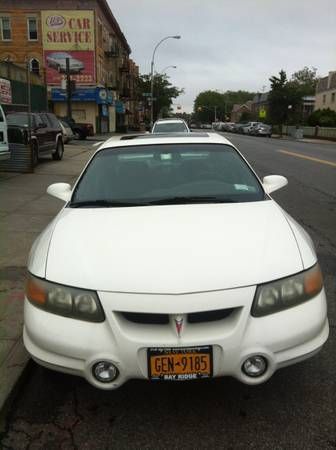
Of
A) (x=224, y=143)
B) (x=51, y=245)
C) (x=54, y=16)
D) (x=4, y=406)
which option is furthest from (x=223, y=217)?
(x=54, y=16)

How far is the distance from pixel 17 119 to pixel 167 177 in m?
12.2

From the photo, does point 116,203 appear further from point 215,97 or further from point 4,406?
point 215,97

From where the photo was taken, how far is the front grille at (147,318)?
2.46 metres

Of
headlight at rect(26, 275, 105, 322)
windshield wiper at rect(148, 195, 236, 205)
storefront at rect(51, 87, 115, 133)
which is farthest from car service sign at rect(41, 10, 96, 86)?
headlight at rect(26, 275, 105, 322)

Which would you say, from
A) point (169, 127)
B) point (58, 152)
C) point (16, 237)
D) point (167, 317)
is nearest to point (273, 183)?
point (167, 317)

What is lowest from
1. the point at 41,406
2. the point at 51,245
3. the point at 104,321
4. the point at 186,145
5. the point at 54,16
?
the point at 41,406

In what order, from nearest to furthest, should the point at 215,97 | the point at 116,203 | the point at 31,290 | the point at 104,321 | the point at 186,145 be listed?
the point at 104,321
the point at 31,290
the point at 116,203
the point at 186,145
the point at 215,97

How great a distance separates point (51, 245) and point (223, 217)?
1.15 meters

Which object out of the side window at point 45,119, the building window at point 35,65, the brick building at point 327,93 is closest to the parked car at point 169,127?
the side window at point 45,119

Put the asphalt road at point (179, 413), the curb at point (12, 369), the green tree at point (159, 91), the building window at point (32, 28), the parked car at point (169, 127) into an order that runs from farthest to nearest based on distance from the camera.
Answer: the green tree at point (159, 91) < the building window at point (32, 28) < the parked car at point (169, 127) < the curb at point (12, 369) < the asphalt road at point (179, 413)

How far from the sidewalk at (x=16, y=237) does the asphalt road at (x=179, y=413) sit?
18 cm

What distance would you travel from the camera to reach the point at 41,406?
2.92 meters

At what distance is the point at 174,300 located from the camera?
8.02 feet

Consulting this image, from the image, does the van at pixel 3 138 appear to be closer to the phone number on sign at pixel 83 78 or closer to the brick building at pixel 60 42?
the brick building at pixel 60 42
